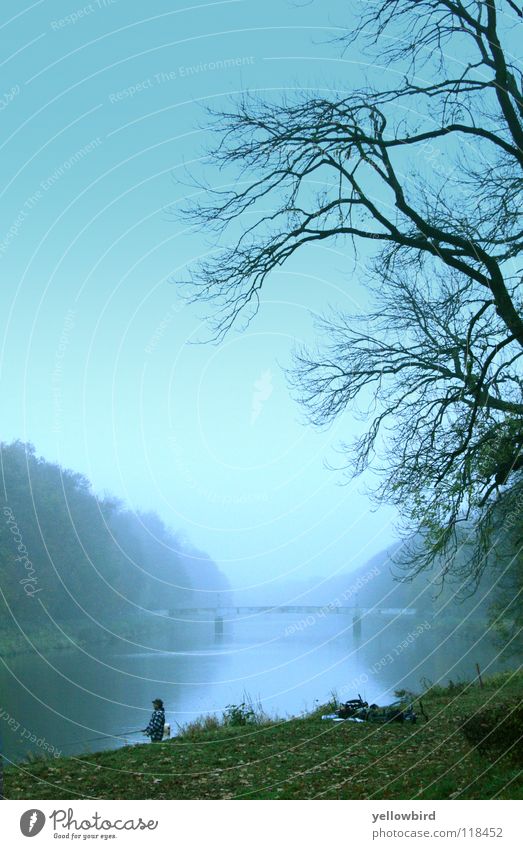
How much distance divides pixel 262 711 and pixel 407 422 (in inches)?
281

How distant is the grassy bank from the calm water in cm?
352

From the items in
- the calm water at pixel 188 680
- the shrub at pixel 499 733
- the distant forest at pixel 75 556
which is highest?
the distant forest at pixel 75 556

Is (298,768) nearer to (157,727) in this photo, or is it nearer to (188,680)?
(157,727)

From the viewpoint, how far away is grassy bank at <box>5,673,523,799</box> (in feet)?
29.6

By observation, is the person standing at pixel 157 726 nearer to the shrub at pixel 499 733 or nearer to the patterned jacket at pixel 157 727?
the patterned jacket at pixel 157 727

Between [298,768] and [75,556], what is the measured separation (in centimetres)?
2723

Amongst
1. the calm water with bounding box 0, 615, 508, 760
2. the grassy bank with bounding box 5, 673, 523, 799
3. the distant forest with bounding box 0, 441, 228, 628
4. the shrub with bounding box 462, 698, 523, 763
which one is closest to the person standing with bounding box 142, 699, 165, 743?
the grassy bank with bounding box 5, 673, 523, 799

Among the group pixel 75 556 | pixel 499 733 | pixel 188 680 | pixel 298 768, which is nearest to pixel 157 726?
pixel 298 768

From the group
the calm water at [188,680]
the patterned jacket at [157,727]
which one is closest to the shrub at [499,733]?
the patterned jacket at [157,727]

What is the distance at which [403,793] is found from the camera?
29.0 ft

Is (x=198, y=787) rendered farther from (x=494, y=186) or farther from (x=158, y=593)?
(x=158, y=593)

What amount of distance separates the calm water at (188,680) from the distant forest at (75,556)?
2.23m

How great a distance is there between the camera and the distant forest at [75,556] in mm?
35031

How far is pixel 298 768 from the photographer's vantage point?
10359mm
